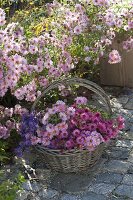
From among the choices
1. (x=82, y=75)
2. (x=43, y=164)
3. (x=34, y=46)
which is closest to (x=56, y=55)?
(x=34, y=46)

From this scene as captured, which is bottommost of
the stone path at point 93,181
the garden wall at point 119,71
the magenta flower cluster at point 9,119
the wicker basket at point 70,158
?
the stone path at point 93,181

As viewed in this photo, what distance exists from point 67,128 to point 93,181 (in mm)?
487

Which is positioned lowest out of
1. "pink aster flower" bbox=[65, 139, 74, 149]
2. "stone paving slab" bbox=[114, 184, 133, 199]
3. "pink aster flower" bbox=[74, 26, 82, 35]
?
"stone paving slab" bbox=[114, 184, 133, 199]

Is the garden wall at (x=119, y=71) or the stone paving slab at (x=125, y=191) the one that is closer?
the stone paving slab at (x=125, y=191)

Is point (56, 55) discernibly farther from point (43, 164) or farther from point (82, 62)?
point (43, 164)

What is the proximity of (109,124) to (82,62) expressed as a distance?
1.48 meters

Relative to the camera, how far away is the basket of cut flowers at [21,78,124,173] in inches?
143

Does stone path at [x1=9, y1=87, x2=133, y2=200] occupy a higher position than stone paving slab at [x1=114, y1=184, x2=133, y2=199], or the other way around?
stone path at [x1=9, y1=87, x2=133, y2=200]

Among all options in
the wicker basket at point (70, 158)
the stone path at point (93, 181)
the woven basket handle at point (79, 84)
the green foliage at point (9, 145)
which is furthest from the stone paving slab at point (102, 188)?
the green foliage at point (9, 145)

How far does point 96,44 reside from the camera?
4.90 m

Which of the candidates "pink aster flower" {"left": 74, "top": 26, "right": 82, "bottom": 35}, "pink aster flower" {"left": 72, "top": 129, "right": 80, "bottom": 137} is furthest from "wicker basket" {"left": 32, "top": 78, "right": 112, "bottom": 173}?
"pink aster flower" {"left": 74, "top": 26, "right": 82, "bottom": 35}

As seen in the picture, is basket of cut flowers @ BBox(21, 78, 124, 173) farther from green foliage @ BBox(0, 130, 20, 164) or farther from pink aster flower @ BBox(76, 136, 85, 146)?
green foliage @ BBox(0, 130, 20, 164)

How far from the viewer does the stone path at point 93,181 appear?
349 cm

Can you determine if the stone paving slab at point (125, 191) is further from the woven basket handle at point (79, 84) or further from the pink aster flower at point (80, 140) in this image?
the woven basket handle at point (79, 84)
